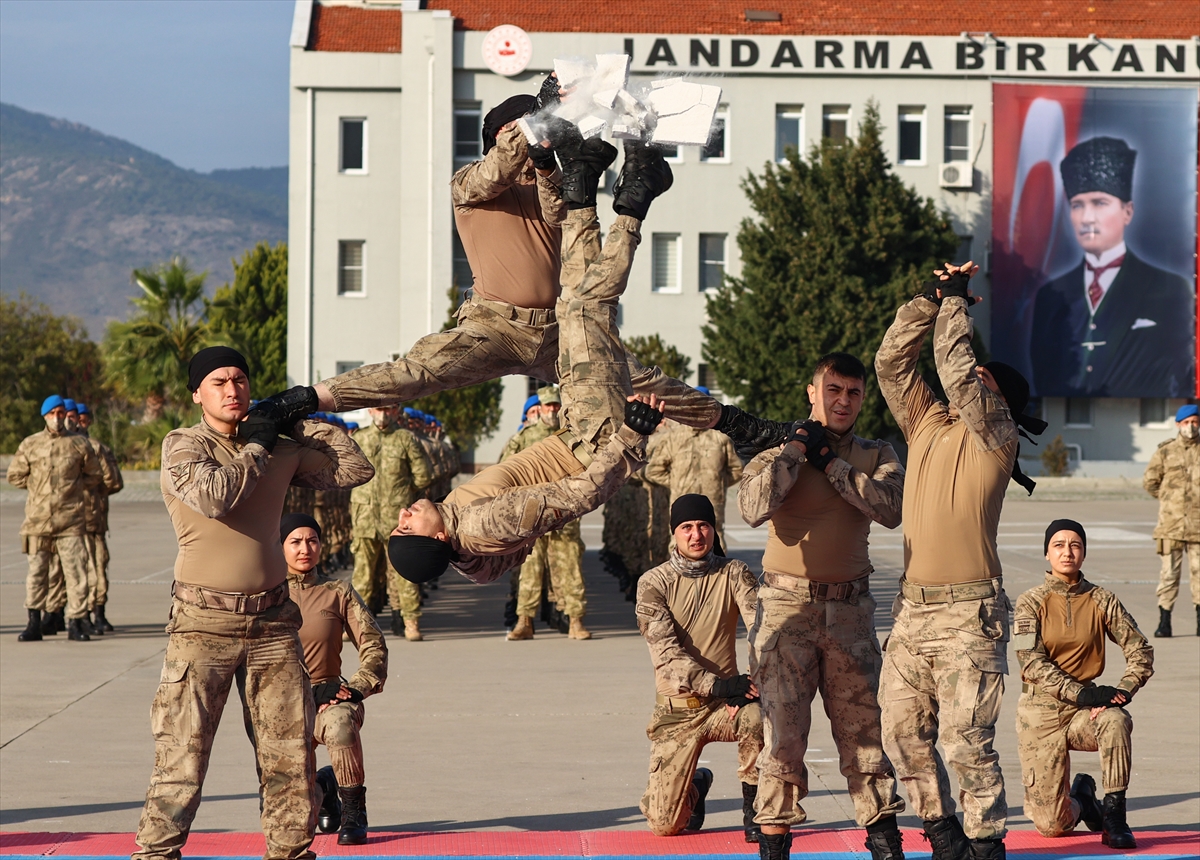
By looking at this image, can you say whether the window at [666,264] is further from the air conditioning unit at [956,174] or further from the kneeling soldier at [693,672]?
the kneeling soldier at [693,672]

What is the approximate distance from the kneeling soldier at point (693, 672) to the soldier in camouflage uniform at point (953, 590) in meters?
1.12

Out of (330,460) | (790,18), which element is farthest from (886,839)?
(790,18)

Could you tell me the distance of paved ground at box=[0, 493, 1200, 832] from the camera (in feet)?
26.8

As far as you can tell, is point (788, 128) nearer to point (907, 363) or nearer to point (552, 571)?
point (552, 571)

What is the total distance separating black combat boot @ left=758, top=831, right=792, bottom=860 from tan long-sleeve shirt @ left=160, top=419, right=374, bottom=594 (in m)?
2.57

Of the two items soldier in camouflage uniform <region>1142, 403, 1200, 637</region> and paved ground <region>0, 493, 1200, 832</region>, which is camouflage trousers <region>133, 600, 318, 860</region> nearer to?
paved ground <region>0, 493, 1200, 832</region>

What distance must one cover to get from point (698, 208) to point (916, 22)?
353 inches

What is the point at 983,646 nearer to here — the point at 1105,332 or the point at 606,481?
the point at 606,481

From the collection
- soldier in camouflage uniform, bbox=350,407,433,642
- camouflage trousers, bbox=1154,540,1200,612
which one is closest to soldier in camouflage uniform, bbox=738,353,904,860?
soldier in camouflage uniform, bbox=350,407,433,642

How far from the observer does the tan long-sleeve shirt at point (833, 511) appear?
21.7ft

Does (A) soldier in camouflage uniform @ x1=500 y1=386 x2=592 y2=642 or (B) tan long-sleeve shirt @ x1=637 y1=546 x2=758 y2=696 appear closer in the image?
(B) tan long-sleeve shirt @ x1=637 y1=546 x2=758 y2=696

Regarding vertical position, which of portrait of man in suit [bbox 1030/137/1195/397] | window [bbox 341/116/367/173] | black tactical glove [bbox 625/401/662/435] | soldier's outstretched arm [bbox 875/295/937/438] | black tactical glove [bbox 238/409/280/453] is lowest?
black tactical glove [bbox 238/409/280/453]

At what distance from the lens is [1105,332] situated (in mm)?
42688

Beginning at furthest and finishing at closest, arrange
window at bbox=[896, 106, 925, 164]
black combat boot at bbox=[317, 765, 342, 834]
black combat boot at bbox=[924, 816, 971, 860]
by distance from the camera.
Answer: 1. window at bbox=[896, 106, 925, 164]
2. black combat boot at bbox=[317, 765, 342, 834]
3. black combat boot at bbox=[924, 816, 971, 860]
